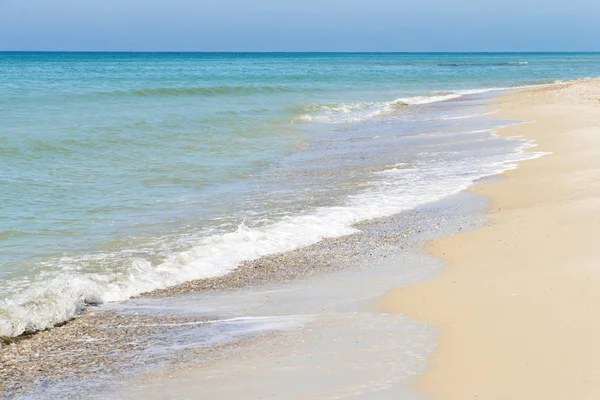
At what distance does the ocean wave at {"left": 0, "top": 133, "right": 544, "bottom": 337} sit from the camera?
7035 millimetres

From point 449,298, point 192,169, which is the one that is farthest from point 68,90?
point 449,298

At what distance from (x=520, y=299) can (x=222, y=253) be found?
12.6 ft

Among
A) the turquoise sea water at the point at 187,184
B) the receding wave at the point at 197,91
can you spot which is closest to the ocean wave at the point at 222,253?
the turquoise sea water at the point at 187,184

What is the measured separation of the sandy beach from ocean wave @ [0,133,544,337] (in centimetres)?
153

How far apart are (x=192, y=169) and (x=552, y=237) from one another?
9.37 metres

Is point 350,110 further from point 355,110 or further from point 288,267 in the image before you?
point 288,267

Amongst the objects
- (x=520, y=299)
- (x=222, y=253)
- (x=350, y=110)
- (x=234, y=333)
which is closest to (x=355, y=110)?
(x=350, y=110)

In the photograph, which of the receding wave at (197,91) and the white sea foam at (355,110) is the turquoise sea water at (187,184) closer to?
the white sea foam at (355,110)

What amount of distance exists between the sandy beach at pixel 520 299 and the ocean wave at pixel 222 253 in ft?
5.01

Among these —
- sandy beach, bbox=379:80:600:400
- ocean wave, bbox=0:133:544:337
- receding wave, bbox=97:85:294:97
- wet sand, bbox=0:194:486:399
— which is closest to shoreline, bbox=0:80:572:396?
wet sand, bbox=0:194:486:399

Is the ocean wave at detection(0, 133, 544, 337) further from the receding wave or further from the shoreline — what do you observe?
the receding wave

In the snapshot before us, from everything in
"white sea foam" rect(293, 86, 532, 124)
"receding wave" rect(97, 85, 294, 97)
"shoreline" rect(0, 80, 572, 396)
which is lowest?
"shoreline" rect(0, 80, 572, 396)

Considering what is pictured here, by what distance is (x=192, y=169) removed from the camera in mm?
16359

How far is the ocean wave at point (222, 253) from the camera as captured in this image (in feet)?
23.1
